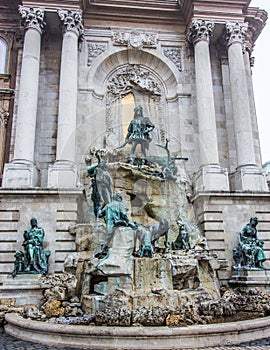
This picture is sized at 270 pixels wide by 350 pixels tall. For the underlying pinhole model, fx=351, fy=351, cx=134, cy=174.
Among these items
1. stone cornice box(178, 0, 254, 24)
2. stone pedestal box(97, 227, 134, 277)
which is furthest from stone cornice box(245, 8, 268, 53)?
stone pedestal box(97, 227, 134, 277)

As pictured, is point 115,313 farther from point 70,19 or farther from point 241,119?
point 70,19

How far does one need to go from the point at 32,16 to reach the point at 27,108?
482 centimetres

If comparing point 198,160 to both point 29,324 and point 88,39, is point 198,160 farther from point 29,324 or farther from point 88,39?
point 29,324

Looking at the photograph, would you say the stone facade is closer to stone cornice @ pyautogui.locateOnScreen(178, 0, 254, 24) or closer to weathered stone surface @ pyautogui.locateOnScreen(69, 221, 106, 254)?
stone cornice @ pyautogui.locateOnScreen(178, 0, 254, 24)

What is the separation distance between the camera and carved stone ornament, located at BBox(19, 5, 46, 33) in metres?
16.9

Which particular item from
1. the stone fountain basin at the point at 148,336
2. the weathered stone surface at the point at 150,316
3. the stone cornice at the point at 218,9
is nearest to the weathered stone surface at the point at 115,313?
the weathered stone surface at the point at 150,316

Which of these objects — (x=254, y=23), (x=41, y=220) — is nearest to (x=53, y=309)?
(x=41, y=220)

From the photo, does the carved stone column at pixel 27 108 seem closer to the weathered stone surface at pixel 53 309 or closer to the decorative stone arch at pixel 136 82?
the decorative stone arch at pixel 136 82

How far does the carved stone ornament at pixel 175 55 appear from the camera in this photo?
19.4 meters

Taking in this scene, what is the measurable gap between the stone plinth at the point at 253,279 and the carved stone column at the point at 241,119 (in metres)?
4.00

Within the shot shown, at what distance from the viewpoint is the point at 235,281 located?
44.1ft

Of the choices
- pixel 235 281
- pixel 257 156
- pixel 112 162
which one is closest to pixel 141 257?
pixel 235 281

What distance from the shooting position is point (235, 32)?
59.6 ft

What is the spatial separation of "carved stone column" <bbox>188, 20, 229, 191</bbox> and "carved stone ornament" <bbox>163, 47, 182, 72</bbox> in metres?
1.07
